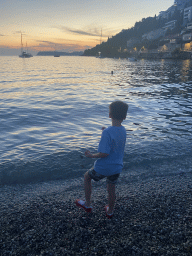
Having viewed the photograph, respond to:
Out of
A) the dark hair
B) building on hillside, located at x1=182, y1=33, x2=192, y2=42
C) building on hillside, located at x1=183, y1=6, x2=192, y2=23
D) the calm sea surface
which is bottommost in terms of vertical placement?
the calm sea surface

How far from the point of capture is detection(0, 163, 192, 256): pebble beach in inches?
131

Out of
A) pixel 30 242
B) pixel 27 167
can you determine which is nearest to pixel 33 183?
pixel 27 167

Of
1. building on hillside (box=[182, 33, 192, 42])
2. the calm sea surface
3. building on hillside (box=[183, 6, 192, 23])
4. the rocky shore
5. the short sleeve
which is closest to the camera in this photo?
the rocky shore

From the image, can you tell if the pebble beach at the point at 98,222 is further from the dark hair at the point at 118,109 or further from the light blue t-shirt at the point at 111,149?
the dark hair at the point at 118,109

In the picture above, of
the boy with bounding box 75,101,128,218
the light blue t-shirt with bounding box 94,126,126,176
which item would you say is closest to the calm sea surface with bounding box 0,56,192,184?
the boy with bounding box 75,101,128,218

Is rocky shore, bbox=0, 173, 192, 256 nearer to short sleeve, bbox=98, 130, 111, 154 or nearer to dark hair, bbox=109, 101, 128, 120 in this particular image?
short sleeve, bbox=98, 130, 111, 154

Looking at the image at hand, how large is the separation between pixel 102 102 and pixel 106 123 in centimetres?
733

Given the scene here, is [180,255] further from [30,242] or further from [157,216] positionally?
[30,242]

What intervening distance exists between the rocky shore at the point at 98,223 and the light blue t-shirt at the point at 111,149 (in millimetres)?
1096

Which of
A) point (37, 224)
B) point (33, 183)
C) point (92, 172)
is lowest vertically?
point (33, 183)

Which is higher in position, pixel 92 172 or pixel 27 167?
pixel 92 172

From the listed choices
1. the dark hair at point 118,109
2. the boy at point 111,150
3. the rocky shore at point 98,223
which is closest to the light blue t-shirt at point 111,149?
the boy at point 111,150

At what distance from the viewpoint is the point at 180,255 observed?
3133mm

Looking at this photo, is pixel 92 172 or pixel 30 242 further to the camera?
pixel 92 172
